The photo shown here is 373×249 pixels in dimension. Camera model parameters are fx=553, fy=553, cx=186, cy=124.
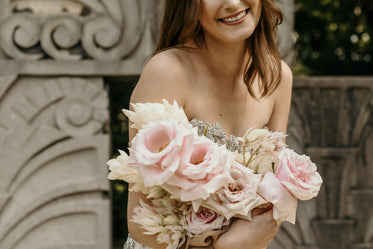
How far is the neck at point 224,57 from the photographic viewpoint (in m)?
2.04

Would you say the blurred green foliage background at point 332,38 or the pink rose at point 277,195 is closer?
the pink rose at point 277,195

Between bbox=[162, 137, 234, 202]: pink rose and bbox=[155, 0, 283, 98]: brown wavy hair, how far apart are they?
0.58 meters

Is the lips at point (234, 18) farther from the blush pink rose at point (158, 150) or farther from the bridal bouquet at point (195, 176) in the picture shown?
the blush pink rose at point (158, 150)

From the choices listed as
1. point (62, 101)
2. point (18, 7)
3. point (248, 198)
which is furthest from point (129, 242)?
point (18, 7)

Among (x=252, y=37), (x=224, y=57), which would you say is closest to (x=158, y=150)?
(x=224, y=57)

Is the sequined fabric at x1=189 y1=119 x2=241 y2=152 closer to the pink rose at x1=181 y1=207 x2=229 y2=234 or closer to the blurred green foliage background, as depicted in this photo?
the pink rose at x1=181 y1=207 x2=229 y2=234

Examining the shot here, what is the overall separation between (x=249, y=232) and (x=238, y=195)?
0.15m

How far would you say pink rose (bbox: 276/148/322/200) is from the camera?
1.52m

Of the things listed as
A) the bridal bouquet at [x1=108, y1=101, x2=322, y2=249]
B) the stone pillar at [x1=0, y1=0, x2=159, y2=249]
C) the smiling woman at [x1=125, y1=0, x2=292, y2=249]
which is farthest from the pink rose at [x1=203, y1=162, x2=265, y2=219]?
the stone pillar at [x1=0, y1=0, x2=159, y2=249]

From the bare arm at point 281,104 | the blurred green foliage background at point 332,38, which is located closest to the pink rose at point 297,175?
the bare arm at point 281,104

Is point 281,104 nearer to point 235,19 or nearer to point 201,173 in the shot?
point 235,19

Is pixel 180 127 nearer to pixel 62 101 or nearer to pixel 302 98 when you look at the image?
pixel 62 101

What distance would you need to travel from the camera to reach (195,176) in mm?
1435

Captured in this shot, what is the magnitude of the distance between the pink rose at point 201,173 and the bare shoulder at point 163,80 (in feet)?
1.34
